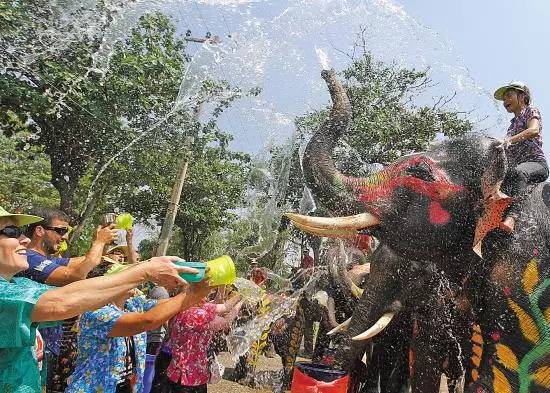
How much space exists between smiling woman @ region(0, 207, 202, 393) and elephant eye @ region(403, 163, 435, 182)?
6.46 feet

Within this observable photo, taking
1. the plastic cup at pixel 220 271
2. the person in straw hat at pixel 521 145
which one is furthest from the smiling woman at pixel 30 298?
the person in straw hat at pixel 521 145

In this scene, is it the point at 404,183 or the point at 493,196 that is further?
the point at 404,183

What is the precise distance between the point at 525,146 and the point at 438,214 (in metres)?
0.85

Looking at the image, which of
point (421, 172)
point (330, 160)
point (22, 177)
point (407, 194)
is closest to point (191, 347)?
point (330, 160)

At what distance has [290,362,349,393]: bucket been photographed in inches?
162

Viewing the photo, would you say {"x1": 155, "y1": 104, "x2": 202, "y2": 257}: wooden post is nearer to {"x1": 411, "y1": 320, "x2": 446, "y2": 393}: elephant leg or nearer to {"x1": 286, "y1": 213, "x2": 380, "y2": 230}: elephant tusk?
{"x1": 411, "y1": 320, "x2": 446, "y2": 393}: elephant leg

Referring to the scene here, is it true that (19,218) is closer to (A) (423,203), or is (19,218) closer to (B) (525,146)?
(A) (423,203)

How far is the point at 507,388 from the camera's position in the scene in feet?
10.7

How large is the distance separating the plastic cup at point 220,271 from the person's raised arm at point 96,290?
19 centimetres

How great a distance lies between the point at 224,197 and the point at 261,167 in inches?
489

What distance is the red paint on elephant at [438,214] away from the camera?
3.62m

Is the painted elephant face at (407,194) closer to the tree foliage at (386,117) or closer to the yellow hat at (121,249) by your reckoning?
the yellow hat at (121,249)

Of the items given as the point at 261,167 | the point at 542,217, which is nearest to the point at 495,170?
the point at 542,217

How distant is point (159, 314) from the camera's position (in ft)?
8.95
